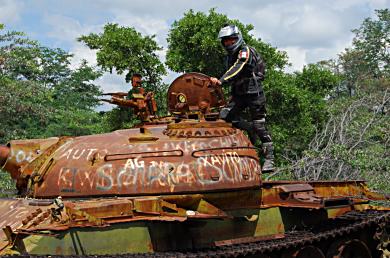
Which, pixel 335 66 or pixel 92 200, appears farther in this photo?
pixel 335 66

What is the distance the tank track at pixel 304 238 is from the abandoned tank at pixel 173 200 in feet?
0.06

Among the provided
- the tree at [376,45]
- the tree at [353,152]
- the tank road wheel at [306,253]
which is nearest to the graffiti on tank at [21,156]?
the tank road wheel at [306,253]

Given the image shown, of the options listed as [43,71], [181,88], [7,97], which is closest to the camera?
[181,88]

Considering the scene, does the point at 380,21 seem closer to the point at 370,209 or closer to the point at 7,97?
the point at 7,97

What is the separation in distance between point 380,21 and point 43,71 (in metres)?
26.8

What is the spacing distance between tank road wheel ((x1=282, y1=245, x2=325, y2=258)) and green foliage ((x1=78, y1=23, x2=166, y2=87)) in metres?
11.4

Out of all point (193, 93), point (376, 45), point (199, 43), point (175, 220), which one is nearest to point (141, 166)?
point (175, 220)

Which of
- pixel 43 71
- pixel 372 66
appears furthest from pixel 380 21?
pixel 43 71

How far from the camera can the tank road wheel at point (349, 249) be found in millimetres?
8547

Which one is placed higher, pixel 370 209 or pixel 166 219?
pixel 166 219

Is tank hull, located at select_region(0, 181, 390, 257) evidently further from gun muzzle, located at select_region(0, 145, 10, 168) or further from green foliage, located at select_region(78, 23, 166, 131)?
green foliage, located at select_region(78, 23, 166, 131)

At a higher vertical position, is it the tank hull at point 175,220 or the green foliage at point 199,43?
the green foliage at point 199,43

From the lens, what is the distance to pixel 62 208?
638 centimetres

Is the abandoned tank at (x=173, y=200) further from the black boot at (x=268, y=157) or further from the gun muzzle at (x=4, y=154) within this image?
the black boot at (x=268, y=157)
